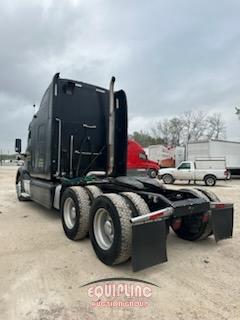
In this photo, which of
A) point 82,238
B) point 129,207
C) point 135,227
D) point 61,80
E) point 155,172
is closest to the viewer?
point 135,227

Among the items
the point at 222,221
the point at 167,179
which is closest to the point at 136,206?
the point at 222,221

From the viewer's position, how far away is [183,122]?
59312mm

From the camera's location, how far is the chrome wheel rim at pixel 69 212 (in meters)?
5.03

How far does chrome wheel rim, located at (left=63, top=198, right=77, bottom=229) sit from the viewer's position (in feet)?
16.5

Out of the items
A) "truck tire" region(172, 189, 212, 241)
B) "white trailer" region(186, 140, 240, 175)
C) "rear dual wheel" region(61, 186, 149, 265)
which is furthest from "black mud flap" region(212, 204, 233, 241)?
"white trailer" region(186, 140, 240, 175)

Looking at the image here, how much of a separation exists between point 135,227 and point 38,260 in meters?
1.61

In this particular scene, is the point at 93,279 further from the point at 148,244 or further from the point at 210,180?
the point at 210,180

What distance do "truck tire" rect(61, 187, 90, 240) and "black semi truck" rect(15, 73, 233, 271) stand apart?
2 centimetres

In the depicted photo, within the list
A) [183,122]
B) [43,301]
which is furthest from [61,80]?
[183,122]

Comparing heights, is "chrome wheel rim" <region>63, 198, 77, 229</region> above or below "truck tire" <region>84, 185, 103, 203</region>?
below

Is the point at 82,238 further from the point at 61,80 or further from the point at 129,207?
the point at 61,80

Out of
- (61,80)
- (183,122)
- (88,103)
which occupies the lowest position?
(88,103)
